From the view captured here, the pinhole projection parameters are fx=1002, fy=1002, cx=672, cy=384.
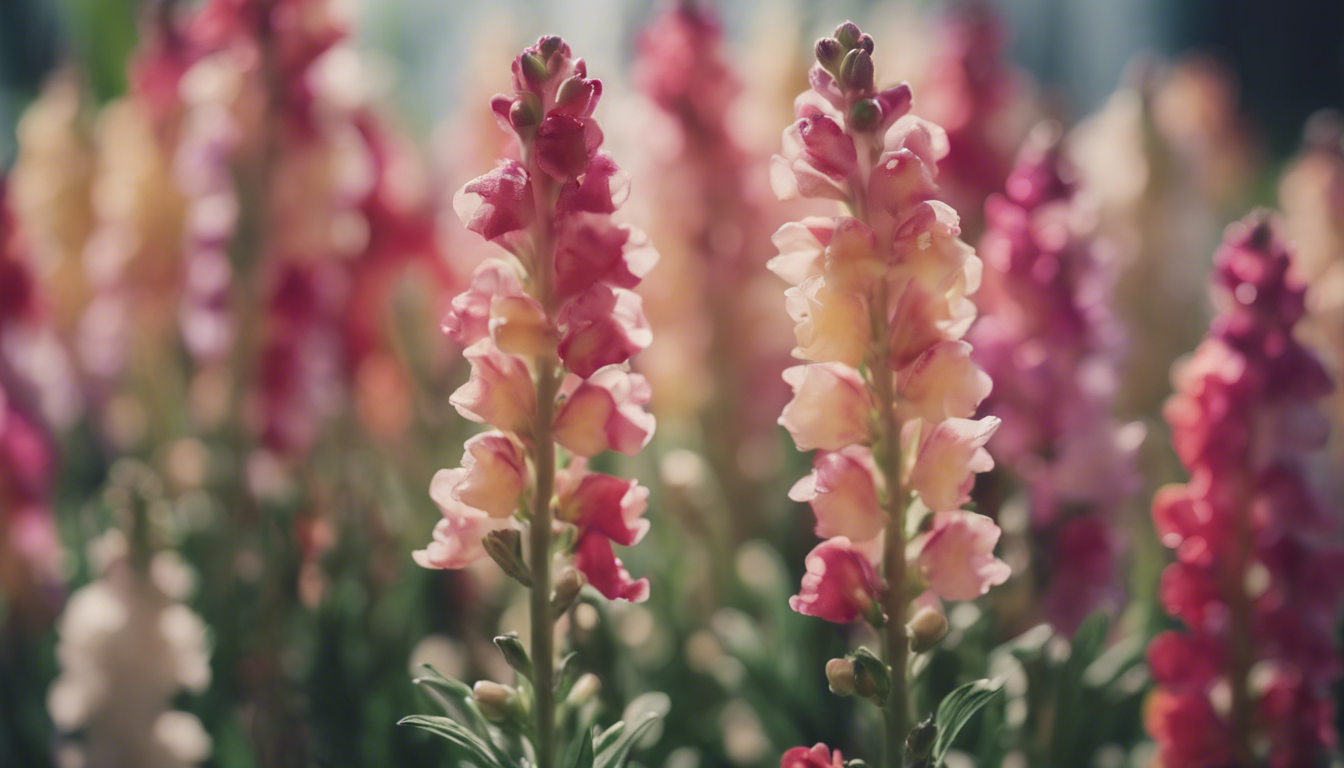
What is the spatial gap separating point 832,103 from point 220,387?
95 cm

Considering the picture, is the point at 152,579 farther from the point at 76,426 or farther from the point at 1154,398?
the point at 1154,398

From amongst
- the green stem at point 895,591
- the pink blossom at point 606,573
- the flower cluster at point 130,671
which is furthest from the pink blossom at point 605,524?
the flower cluster at point 130,671

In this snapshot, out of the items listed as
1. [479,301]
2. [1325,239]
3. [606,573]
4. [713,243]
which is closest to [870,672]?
[606,573]

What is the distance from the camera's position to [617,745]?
1.46ft

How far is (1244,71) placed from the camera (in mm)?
3076

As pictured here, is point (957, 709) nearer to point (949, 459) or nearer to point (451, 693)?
point (949, 459)

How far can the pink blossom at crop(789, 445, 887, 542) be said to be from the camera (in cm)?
40

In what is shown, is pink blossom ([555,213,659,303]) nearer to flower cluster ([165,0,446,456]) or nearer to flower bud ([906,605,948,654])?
flower bud ([906,605,948,654])

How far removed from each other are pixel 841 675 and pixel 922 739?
1.6 inches

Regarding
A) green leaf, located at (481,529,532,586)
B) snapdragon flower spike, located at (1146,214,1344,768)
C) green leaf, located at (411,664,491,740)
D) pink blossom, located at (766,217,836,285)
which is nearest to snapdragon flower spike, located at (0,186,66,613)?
green leaf, located at (411,664,491,740)

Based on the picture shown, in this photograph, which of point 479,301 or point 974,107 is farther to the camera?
point 974,107

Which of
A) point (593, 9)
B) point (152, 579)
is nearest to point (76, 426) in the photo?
point (152, 579)

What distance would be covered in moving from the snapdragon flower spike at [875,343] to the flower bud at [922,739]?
0.14ft

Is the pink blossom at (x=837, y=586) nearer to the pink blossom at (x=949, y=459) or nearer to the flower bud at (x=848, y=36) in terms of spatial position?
the pink blossom at (x=949, y=459)
